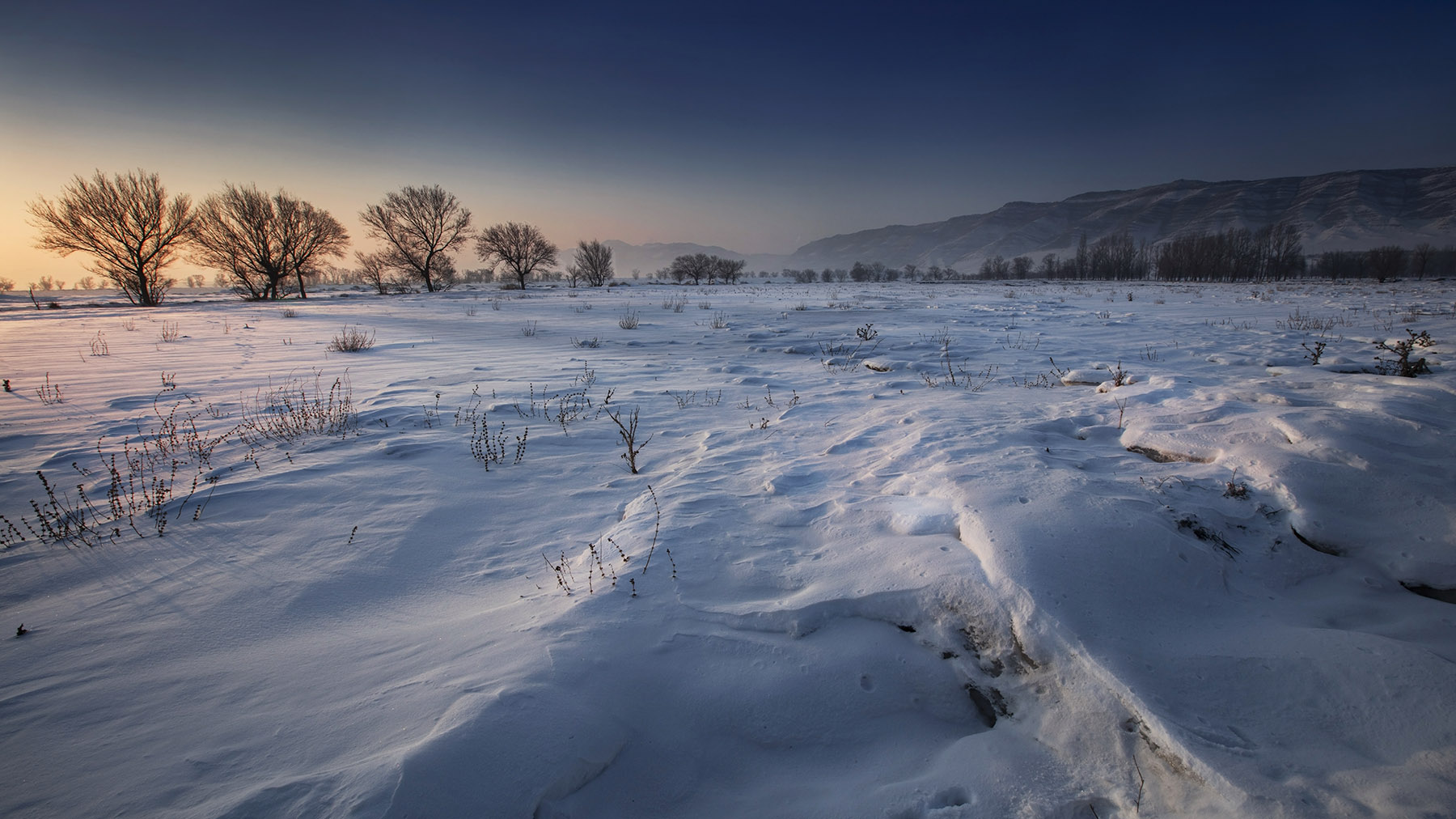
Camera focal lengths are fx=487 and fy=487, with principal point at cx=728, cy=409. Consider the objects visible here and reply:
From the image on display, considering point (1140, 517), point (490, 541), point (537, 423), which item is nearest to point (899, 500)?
point (1140, 517)

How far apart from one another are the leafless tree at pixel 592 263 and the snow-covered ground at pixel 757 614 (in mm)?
44129

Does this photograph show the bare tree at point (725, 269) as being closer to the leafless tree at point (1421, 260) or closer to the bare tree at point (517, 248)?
the bare tree at point (517, 248)

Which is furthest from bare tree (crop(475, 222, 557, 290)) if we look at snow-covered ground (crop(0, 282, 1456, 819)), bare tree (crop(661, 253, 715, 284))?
snow-covered ground (crop(0, 282, 1456, 819))

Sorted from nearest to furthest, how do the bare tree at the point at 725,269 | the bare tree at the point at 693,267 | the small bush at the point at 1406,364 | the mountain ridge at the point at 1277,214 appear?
the small bush at the point at 1406,364 → the bare tree at the point at 693,267 → the bare tree at the point at 725,269 → the mountain ridge at the point at 1277,214

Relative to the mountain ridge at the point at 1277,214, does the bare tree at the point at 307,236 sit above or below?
below

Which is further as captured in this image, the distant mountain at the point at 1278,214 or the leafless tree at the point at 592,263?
the distant mountain at the point at 1278,214

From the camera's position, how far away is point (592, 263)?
46.5 meters

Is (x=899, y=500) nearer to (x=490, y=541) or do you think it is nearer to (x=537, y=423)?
(x=490, y=541)

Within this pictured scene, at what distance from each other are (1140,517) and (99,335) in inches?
664

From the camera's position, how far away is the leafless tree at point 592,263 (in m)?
46.2

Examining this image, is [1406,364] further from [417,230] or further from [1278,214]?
[1278,214]

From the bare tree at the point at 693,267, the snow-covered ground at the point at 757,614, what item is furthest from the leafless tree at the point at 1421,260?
the snow-covered ground at the point at 757,614

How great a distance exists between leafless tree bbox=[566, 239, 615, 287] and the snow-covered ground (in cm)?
4413

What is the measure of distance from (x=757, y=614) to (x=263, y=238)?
42.3m
